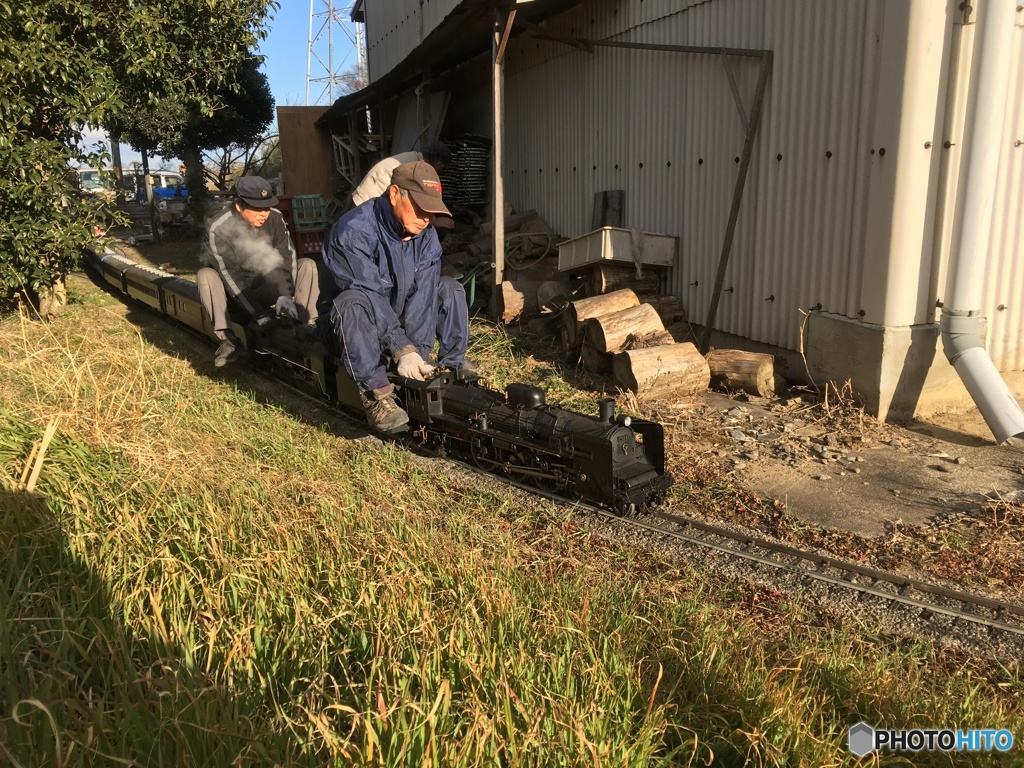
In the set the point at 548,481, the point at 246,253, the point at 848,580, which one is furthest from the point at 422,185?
the point at 848,580

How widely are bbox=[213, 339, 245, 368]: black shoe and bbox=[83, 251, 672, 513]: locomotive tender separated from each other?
143cm

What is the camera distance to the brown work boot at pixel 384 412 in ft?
16.0

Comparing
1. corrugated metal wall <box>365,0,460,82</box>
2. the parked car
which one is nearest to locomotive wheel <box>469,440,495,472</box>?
corrugated metal wall <box>365,0,460,82</box>

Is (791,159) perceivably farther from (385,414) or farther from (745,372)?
(385,414)

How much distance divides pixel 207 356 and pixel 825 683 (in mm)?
7389

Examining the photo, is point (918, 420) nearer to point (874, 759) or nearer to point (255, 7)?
point (874, 759)

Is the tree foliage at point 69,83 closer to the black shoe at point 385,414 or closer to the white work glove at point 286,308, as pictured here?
the white work glove at point 286,308

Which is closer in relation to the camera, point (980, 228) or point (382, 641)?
point (382, 641)

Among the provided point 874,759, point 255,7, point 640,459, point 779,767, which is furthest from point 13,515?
point 255,7

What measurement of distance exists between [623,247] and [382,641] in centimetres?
618

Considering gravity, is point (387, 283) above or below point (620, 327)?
above

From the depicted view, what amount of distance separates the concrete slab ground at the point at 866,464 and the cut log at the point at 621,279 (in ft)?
7.65

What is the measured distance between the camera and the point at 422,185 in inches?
188

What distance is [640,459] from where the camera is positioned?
423 centimetres
